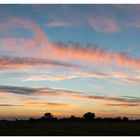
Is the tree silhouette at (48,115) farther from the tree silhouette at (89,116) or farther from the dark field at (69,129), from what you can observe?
the tree silhouette at (89,116)

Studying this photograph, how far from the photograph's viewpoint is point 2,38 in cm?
2231

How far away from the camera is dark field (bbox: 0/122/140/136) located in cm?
2181

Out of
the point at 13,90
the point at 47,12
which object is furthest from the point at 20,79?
the point at 47,12

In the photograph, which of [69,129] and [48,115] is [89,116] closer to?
[69,129]

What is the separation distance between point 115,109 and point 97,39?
1879mm

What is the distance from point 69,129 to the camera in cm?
2198

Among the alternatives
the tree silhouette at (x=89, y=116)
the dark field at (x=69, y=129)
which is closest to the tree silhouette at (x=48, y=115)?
the dark field at (x=69, y=129)

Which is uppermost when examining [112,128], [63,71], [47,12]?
[47,12]

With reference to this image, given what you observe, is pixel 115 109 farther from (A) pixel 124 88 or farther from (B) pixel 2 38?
(B) pixel 2 38

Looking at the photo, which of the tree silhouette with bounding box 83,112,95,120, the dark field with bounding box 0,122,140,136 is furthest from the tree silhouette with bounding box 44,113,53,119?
the tree silhouette with bounding box 83,112,95,120

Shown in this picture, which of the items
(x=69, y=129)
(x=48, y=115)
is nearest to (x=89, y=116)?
(x=69, y=129)

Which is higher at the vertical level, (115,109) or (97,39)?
(97,39)

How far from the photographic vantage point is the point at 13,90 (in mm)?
22359

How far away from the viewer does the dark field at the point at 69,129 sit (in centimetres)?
2181
